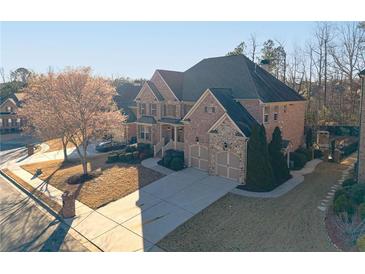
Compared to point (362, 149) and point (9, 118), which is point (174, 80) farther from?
point (9, 118)

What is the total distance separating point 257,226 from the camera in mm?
13547

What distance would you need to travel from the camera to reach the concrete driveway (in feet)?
43.2

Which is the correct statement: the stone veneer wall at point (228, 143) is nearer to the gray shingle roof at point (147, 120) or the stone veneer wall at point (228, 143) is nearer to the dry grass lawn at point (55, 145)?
the gray shingle roof at point (147, 120)

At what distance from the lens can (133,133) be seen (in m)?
36.4

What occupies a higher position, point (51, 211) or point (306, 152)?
point (306, 152)

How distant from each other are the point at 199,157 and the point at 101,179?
796 cm

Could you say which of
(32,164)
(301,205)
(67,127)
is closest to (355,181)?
(301,205)

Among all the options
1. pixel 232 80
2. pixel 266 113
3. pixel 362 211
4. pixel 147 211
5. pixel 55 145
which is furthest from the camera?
pixel 55 145

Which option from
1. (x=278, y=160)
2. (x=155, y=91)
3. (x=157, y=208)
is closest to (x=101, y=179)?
(x=157, y=208)

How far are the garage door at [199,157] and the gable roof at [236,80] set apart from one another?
18.2ft

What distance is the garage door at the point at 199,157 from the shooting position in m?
22.0

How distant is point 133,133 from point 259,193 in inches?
879

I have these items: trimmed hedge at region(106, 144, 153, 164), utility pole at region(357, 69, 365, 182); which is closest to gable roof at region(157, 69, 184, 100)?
trimmed hedge at region(106, 144, 153, 164)

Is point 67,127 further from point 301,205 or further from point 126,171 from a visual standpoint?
point 301,205
